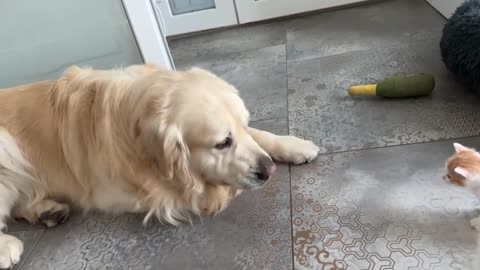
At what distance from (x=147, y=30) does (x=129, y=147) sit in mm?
983

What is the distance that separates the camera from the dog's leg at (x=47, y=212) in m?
1.58

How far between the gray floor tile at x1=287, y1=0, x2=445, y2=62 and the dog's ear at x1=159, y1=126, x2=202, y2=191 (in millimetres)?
1316

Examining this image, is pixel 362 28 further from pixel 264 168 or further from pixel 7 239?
pixel 7 239

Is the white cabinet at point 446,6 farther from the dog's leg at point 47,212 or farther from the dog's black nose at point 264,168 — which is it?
the dog's leg at point 47,212

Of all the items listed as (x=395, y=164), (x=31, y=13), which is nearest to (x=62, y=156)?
(x=31, y=13)

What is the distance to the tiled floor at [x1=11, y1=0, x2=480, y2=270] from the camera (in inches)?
49.1

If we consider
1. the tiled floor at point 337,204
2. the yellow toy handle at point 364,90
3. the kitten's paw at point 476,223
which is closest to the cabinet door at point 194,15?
the tiled floor at point 337,204

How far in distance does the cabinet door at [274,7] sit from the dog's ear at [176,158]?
2057 mm

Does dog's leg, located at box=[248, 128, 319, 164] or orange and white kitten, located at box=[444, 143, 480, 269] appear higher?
orange and white kitten, located at box=[444, 143, 480, 269]

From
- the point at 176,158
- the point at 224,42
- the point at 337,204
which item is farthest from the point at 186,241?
the point at 224,42

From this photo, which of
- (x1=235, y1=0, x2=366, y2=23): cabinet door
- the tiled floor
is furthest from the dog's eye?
(x1=235, y1=0, x2=366, y2=23): cabinet door

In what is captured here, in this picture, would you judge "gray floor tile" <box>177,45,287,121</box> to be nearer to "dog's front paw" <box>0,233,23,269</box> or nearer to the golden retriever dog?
the golden retriever dog

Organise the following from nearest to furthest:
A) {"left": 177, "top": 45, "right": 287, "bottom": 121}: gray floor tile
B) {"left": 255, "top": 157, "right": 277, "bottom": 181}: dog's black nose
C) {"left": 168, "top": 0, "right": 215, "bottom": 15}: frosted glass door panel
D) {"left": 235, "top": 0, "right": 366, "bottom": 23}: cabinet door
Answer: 1. {"left": 255, "top": 157, "right": 277, "bottom": 181}: dog's black nose
2. {"left": 177, "top": 45, "right": 287, "bottom": 121}: gray floor tile
3. {"left": 235, "top": 0, "right": 366, "bottom": 23}: cabinet door
4. {"left": 168, "top": 0, "right": 215, "bottom": 15}: frosted glass door panel

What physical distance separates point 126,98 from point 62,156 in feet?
1.22
